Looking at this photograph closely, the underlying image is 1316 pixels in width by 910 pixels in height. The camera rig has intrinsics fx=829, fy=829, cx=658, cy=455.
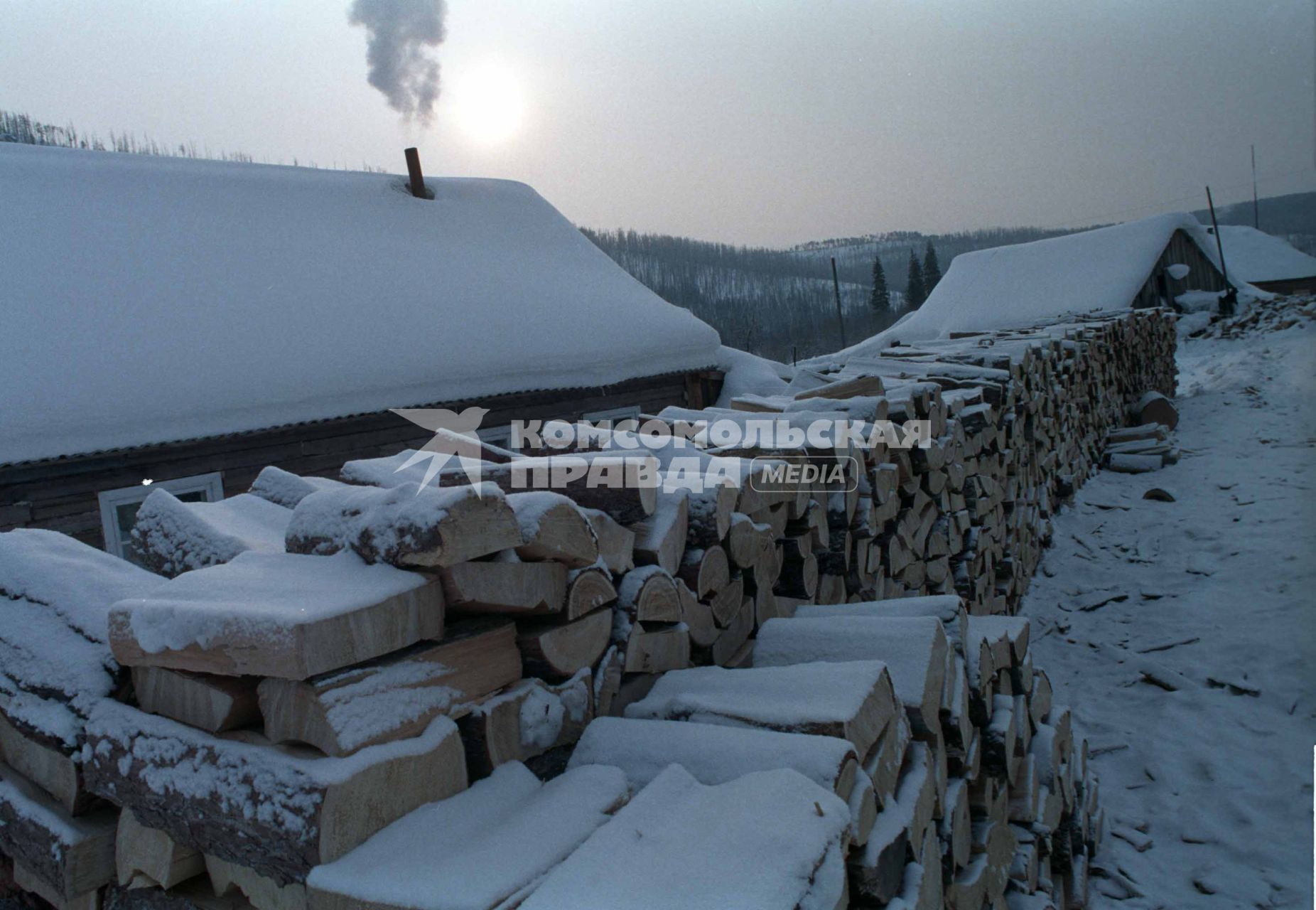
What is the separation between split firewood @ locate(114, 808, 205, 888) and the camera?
187cm

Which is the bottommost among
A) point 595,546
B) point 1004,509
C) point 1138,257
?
point 1004,509

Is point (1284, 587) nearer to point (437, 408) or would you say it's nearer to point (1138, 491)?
point (1138, 491)

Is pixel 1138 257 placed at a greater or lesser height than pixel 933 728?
greater

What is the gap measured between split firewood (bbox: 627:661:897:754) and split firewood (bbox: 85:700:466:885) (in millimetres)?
581

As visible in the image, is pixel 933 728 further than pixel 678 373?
No

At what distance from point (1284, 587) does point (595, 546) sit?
20.1 ft

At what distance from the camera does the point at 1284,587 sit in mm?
6020

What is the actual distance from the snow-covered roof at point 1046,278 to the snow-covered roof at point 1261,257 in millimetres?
13259

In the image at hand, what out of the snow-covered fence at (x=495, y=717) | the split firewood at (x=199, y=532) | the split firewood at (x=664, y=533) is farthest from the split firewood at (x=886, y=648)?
the split firewood at (x=199, y=532)

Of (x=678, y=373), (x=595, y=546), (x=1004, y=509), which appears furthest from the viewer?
(x=678, y=373)

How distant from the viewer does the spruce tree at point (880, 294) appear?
6081 centimetres

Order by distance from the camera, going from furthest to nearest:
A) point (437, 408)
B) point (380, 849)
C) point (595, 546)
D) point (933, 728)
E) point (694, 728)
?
point (437, 408) < point (933, 728) < point (595, 546) < point (694, 728) < point (380, 849)

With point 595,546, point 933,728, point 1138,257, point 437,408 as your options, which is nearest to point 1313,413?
point 437,408

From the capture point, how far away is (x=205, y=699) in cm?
180
